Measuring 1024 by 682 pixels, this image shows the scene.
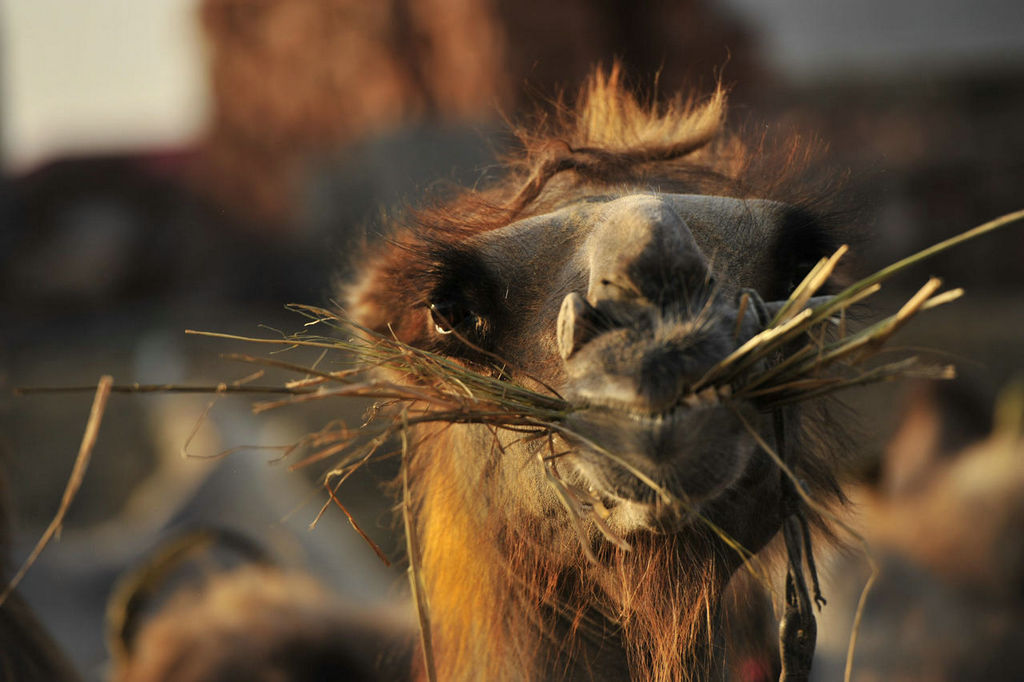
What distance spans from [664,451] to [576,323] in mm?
213

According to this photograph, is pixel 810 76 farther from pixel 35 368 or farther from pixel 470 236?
pixel 470 236

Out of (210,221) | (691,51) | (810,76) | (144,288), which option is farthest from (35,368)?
(810,76)

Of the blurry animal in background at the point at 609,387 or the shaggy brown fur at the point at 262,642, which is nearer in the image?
the blurry animal in background at the point at 609,387

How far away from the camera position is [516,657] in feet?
5.41

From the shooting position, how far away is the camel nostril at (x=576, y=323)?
1.19 meters

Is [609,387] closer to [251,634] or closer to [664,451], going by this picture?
[664,451]

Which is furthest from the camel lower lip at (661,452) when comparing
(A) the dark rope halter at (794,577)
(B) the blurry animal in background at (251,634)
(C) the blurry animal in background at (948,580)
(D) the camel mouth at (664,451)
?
(C) the blurry animal in background at (948,580)

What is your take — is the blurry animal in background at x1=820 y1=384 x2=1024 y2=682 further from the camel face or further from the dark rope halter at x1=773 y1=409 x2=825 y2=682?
the camel face

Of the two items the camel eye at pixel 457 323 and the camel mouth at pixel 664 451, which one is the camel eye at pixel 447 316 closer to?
the camel eye at pixel 457 323

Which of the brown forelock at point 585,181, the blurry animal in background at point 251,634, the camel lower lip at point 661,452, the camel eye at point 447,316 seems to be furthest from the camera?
the blurry animal in background at point 251,634

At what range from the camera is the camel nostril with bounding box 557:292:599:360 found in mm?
1188

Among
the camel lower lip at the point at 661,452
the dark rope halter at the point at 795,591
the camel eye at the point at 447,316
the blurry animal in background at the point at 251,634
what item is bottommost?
the blurry animal in background at the point at 251,634

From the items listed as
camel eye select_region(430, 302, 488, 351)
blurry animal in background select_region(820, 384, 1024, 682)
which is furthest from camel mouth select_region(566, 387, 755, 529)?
blurry animal in background select_region(820, 384, 1024, 682)

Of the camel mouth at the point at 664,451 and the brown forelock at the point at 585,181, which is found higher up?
the brown forelock at the point at 585,181
